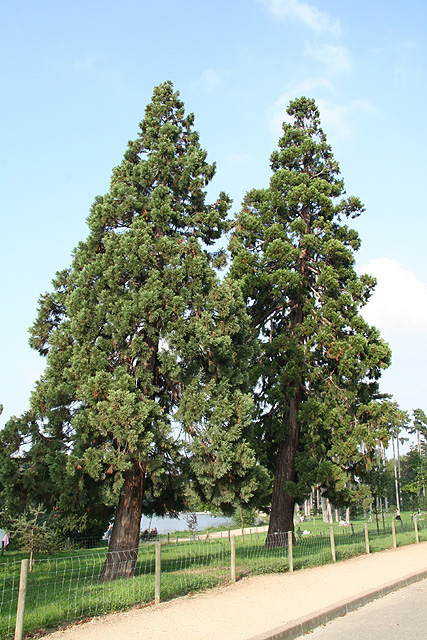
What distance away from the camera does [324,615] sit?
7031 millimetres

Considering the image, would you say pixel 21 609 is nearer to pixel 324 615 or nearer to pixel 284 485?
pixel 324 615

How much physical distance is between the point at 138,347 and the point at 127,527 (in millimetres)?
3823

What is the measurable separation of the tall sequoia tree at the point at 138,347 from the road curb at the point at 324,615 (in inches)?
138

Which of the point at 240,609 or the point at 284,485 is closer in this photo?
the point at 240,609

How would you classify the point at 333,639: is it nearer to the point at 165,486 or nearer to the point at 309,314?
the point at 165,486

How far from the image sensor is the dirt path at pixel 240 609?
6098 mm

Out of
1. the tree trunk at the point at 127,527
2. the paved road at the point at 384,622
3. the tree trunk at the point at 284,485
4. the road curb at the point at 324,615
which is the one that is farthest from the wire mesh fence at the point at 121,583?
the paved road at the point at 384,622

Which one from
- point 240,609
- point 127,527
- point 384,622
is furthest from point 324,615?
point 127,527

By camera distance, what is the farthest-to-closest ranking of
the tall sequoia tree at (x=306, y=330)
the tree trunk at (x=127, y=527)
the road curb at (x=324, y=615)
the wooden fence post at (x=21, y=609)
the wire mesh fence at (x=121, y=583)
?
1. the tall sequoia tree at (x=306, y=330)
2. the tree trunk at (x=127, y=527)
3. the wire mesh fence at (x=121, y=583)
4. the road curb at (x=324, y=615)
5. the wooden fence post at (x=21, y=609)

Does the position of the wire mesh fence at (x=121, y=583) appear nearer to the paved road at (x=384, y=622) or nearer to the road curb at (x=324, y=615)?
the road curb at (x=324, y=615)

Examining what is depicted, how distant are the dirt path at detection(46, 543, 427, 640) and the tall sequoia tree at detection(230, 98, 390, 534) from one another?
19.1ft

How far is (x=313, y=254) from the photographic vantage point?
20391 mm

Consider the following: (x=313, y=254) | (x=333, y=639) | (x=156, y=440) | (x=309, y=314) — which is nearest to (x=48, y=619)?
(x=333, y=639)

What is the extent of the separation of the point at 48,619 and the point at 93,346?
577cm
